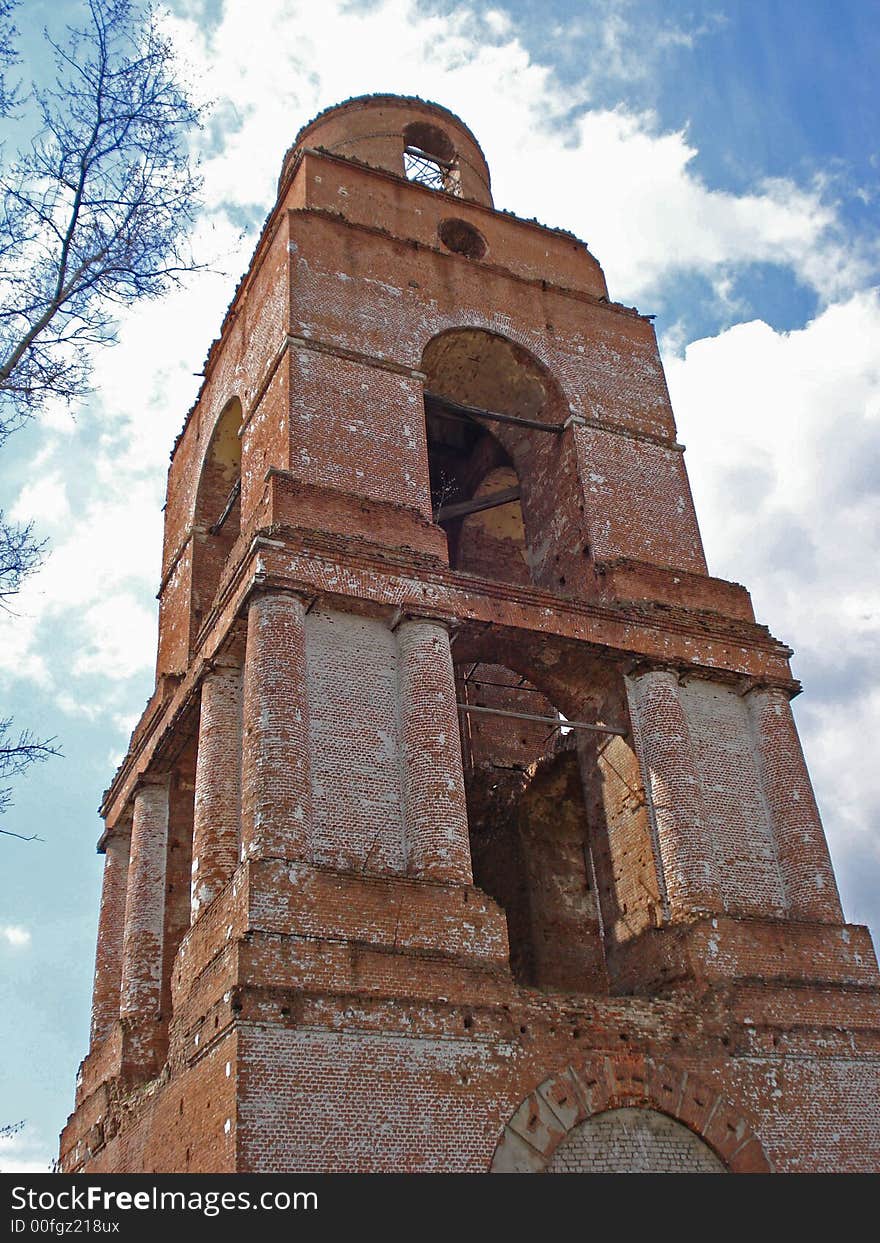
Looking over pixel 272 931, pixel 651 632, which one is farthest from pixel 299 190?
pixel 272 931

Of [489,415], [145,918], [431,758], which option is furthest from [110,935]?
[489,415]

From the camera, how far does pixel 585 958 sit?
16422 mm

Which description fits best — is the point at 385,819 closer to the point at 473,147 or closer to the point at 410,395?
the point at 410,395

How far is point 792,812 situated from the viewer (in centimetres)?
1412

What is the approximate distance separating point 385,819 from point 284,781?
4.03ft

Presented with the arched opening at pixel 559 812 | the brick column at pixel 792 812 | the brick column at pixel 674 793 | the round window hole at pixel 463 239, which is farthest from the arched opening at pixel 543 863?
the round window hole at pixel 463 239

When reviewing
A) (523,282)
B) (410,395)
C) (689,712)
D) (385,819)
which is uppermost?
(523,282)

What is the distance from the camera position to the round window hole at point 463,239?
747 inches

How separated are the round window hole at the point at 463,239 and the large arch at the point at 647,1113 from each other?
41.3 feet

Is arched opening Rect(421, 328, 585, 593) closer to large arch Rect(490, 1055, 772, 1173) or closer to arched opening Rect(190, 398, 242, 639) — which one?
arched opening Rect(190, 398, 242, 639)

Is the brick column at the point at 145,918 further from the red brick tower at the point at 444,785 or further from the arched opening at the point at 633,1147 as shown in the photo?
the arched opening at the point at 633,1147

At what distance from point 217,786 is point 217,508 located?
6.80 metres

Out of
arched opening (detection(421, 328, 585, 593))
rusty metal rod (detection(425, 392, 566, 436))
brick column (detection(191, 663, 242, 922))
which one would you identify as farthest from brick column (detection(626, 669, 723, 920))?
brick column (detection(191, 663, 242, 922))

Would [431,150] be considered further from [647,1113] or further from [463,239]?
[647,1113]
